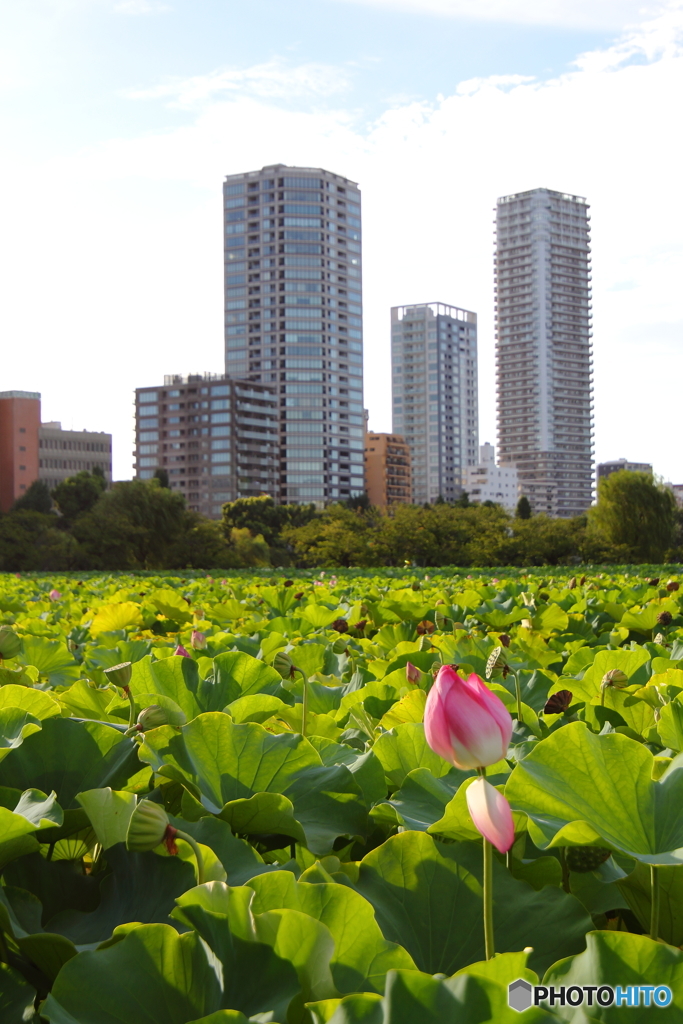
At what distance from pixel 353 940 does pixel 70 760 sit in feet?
1.54

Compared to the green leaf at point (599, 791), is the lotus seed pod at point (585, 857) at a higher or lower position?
lower

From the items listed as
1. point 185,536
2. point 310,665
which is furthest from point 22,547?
point 310,665

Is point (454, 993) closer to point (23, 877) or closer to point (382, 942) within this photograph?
point (382, 942)

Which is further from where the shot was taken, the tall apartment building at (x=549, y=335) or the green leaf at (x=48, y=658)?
the tall apartment building at (x=549, y=335)

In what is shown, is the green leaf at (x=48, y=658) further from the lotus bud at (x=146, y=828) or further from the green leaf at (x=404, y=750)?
the lotus bud at (x=146, y=828)

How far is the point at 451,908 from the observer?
0.65 meters

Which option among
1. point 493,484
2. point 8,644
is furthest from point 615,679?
point 493,484

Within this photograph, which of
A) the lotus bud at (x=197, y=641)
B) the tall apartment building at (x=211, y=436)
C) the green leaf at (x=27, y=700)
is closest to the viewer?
the green leaf at (x=27, y=700)

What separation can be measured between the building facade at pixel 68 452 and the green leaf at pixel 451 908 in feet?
293

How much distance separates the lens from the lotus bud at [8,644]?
1.54 metres

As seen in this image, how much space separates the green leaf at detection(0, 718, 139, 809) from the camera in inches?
34.6

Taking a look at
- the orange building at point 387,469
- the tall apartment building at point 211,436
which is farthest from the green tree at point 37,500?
the orange building at point 387,469


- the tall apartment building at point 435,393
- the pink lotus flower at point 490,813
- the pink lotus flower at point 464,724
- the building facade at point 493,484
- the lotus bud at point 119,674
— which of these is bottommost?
the lotus bud at point 119,674

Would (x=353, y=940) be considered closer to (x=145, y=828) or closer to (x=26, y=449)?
(x=145, y=828)
